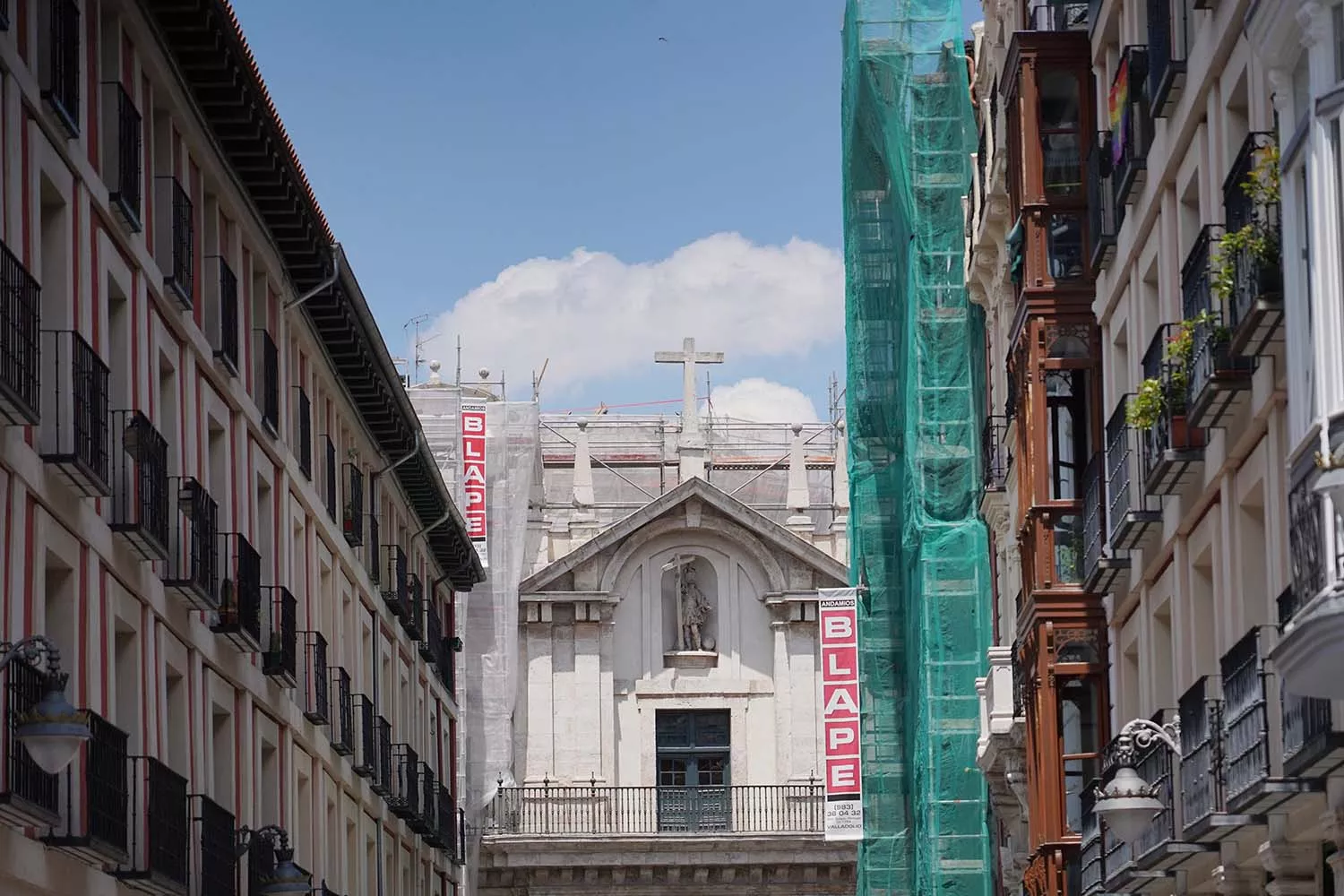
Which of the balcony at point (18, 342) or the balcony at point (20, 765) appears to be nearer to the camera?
the balcony at point (20, 765)

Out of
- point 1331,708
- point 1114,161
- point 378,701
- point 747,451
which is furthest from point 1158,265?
point 747,451

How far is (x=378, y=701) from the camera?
4528cm

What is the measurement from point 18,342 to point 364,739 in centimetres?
2184

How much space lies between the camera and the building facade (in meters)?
18.0

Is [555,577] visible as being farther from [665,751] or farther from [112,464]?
[112,464]

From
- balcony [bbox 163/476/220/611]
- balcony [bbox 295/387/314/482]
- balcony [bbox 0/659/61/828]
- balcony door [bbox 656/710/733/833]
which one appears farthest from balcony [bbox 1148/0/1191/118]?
balcony door [bbox 656/710/733/833]

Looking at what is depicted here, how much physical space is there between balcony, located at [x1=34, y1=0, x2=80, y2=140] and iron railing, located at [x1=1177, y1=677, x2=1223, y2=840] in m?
10.1

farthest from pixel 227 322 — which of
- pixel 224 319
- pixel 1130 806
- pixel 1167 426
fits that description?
pixel 1130 806

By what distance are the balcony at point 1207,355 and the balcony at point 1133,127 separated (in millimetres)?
3117

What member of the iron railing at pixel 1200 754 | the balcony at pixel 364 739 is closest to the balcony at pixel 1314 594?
the iron railing at pixel 1200 754

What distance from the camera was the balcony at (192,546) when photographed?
27.6 metres

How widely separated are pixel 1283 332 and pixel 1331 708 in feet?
9.82

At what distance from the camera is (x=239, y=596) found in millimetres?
30703

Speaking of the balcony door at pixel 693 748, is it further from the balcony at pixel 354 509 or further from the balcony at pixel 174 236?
the balcony at pixel 174 236
